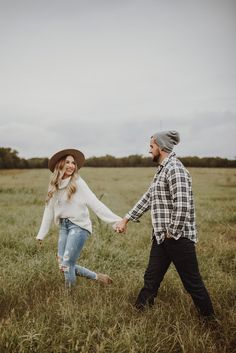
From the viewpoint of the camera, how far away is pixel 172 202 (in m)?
3.88

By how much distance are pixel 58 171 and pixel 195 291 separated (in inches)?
96.1

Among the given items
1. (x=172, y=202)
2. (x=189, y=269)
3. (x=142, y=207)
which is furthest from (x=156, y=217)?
(x=189, y=269)

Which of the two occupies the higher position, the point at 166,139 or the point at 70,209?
the point at 166,139

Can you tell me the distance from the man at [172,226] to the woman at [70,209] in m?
0.95

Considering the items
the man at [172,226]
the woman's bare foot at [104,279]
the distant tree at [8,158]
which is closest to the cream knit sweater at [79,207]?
the woman's bare foot at [104,279]

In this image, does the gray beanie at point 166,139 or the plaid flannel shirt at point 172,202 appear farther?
the gray beanie at point 166,139

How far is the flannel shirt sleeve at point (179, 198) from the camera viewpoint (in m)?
3.73

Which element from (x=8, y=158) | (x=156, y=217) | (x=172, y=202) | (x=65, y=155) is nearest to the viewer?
(x=172, y=202)

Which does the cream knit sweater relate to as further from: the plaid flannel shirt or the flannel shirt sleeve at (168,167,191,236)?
the flannel shirt sleeve at (168,167,191,236)

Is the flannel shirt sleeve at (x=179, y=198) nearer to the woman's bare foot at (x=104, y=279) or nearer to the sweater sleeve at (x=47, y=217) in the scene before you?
the woman's bare foot at (x=104, y=279)

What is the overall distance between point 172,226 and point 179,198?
1.03 ft

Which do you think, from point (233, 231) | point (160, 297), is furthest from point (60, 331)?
point (233, 231)

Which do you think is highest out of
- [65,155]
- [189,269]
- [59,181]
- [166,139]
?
[166,139]

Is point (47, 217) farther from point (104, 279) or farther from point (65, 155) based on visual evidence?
point (104, 279)
